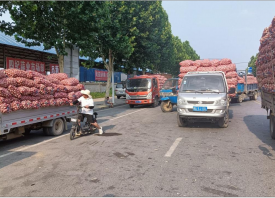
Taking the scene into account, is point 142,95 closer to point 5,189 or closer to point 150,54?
point 150,54

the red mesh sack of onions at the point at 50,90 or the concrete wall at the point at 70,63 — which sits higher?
the concrete wall at the point at 70,63

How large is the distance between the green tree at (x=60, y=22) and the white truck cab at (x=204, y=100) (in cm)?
709

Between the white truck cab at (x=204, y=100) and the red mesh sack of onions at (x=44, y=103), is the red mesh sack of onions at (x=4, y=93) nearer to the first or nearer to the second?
the red mesh sack of onions at (x=44, y=103)

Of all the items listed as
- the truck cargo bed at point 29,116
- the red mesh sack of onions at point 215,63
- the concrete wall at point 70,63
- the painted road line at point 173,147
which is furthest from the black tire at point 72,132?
the concrete wall at point 70,63

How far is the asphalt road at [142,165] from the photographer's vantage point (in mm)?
3988

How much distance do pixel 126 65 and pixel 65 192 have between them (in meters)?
20.6

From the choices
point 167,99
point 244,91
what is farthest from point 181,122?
point 244,91

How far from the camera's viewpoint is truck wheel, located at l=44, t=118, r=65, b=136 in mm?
8430

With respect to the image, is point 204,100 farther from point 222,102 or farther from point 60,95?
point 60,95

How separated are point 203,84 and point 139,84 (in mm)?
8873

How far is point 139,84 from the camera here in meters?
18.2

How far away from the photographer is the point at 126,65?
2392cm

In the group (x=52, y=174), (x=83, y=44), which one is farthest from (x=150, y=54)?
(x=52, y=174)

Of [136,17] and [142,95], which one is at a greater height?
[136,17]
